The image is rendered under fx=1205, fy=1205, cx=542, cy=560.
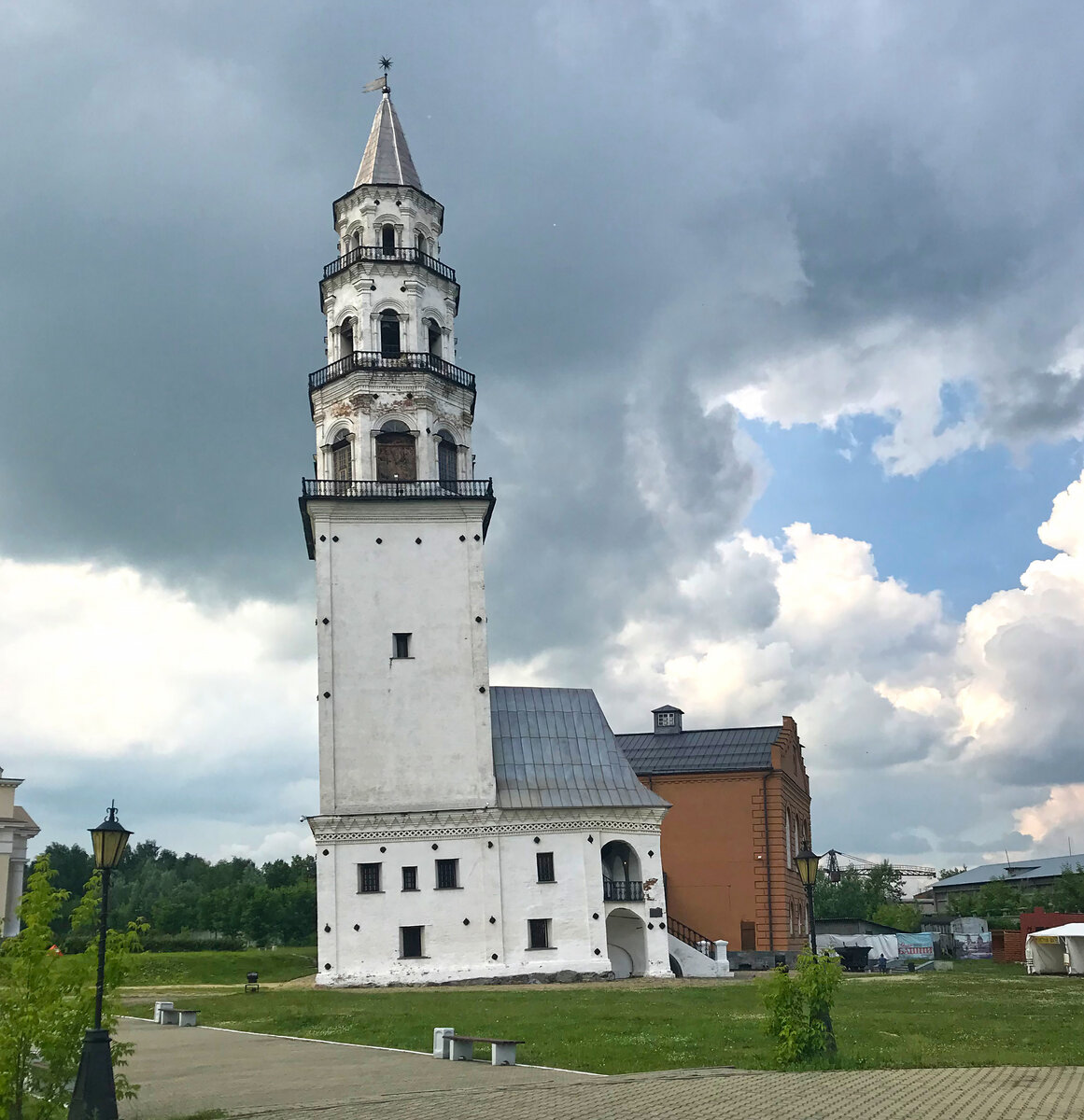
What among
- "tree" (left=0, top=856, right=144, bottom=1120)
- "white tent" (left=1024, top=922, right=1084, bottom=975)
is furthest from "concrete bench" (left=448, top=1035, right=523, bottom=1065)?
"white tent" (left=1024, top=922, right=1084, bottom=975)

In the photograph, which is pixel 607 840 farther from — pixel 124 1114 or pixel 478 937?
pixel 124 1114

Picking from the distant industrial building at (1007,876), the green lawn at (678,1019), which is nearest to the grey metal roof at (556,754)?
the green lawn at (678,1019)

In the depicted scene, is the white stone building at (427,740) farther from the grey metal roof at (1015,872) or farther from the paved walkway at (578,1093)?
the grey metal roof at (1015,872)

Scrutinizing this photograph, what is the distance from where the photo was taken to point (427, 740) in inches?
1603

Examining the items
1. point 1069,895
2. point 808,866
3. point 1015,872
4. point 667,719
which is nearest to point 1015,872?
point 1015,872

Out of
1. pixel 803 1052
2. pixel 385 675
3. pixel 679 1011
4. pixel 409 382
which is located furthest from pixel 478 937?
pixel 803 1052

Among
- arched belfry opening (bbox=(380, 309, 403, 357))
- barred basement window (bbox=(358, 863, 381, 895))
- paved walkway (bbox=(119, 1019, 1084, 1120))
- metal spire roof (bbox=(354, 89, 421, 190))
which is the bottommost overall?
paved walkway (bbox=(119, 1019, 1084, 1120))

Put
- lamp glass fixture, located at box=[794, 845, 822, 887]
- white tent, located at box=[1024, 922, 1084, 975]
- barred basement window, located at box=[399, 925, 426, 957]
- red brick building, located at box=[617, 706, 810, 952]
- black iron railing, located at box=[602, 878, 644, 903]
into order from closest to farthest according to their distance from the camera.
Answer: lamp glass fixture, located at box=[794, 845, 822, 887] → barred basement window, located at box=[399, 925, 426, 957] → black iron railing, located at box=[602, 878, 644, 903] → white tent, located at box=[1024, 922, 1084, 975] → red brick building, located at box=[617, 706, 810, 952]

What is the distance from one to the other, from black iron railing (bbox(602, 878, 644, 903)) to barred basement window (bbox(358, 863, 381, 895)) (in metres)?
7.67

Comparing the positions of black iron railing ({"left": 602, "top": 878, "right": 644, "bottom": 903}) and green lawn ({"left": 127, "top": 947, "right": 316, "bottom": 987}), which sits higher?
black iron railing ({"left": 602, "top": 878, "right": 644, "bottom": 903})

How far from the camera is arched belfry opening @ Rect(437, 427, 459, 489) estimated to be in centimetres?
4418

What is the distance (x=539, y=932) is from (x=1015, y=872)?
88726mm

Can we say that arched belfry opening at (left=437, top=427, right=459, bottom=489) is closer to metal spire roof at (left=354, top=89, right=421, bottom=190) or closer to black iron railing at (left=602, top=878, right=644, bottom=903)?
metal spire roof at (left=354, top=89, right=421, bottom=190)

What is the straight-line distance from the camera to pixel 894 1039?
66.8 feet
